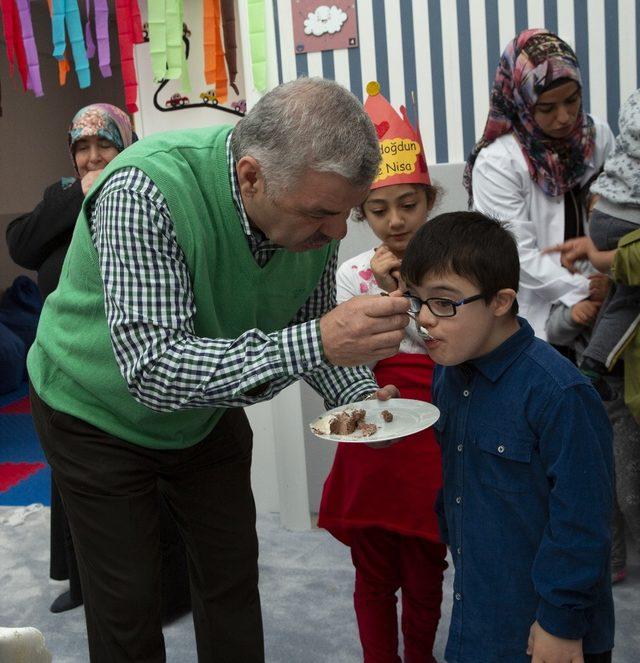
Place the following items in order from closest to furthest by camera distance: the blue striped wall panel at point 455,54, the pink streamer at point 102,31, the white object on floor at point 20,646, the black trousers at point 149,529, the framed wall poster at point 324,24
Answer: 1. the white object on floor at point 20,646
2. the black trousers at point 149,529
3. the blue striped wall panel at point 455,54
4. the framed wall poster at point 324,24
5. the pink streamer at point 102,31

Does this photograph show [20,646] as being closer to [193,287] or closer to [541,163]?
[193,287]

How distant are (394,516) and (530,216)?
38.7 inches

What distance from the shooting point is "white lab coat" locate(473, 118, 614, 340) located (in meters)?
2.39

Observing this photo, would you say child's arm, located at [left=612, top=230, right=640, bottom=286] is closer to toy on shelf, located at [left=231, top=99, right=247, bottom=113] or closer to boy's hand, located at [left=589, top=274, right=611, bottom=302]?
boy's hand, located at [left=589, top=274, right=611, bottom=302]

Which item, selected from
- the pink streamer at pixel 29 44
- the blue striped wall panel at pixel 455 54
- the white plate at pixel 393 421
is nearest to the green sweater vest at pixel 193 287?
the white plate at pixel 393 421

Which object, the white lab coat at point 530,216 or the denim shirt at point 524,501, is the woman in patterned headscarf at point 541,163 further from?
the denim shirt at point 524,501

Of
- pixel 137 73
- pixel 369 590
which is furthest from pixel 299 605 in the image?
pixel 137 73

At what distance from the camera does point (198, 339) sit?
1463 millimetres

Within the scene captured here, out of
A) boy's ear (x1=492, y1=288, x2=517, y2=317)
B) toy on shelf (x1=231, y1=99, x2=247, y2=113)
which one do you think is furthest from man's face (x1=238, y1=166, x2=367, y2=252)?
toy on shelf (x1=231, y1=99, x2=247, y2=113)

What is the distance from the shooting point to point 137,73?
11.4ft

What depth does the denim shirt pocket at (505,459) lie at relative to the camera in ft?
4.76

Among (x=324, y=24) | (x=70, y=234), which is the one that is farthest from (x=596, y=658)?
(x=324, y=24)

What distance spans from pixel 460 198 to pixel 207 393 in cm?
177

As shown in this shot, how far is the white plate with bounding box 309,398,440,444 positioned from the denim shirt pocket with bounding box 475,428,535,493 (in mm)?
108
